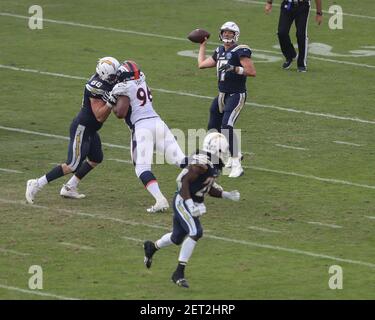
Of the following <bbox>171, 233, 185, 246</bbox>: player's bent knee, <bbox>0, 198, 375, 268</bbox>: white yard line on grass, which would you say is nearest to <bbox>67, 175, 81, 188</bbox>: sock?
<bbox>0, 198, 375, 268</bbox>: white yard line on grass

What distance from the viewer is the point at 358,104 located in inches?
732

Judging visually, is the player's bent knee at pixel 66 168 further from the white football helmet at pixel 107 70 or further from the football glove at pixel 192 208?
the football glove at pixel 192 208

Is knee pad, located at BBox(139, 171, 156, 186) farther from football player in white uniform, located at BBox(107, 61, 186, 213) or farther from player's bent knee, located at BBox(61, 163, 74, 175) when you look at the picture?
player's bent knee, located at BBox(61, 163, 74, 175)

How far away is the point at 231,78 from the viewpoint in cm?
1493

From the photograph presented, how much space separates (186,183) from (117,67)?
286cm

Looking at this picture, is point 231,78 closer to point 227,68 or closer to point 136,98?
point 227,68

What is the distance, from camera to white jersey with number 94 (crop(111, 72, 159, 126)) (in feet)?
44.5

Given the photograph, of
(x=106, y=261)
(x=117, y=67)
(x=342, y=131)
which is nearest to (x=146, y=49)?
(x=342, y=131)

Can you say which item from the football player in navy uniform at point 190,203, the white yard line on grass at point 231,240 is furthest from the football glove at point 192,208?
the white yard line on grass at point 231,240

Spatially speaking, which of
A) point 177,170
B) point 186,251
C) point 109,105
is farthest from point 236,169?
point 186,251

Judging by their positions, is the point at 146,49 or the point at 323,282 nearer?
the point at 323,282

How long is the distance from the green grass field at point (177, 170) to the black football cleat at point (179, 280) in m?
0.07

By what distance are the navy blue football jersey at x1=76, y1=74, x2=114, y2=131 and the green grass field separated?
85 centimetres

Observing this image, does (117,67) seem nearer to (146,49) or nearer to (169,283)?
(169,283)
